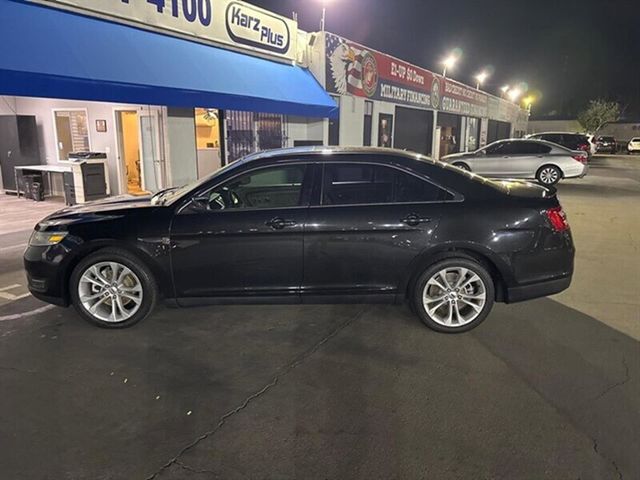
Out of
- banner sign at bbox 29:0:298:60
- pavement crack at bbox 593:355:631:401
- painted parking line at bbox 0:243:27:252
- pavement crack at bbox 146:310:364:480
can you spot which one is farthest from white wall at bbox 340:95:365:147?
pavement crack at bbox 593:355:631:401

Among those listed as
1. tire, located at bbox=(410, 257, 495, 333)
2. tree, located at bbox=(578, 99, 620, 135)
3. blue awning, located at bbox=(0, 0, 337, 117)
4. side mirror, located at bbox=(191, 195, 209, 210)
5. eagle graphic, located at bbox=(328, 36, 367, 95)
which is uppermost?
tree, located at bbox=(578, 99, 620, 135)

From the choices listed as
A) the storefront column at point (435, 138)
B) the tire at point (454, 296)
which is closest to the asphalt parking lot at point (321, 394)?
the tire at point (454, 296)

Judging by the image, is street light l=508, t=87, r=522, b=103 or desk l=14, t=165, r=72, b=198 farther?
street light l=508, t=87, r=522, b=103

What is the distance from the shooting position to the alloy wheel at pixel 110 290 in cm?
435

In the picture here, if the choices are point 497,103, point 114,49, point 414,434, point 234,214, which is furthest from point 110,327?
point 497,103

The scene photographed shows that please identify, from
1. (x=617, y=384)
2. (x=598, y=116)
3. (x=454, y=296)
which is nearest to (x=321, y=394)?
(x=454, y=296)

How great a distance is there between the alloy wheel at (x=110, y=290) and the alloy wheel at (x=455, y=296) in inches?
104

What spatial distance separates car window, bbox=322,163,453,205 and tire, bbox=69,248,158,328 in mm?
1794

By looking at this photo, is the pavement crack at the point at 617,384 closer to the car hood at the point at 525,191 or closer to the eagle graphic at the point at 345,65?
the car hood at the point at 525,191

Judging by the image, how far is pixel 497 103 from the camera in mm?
34812

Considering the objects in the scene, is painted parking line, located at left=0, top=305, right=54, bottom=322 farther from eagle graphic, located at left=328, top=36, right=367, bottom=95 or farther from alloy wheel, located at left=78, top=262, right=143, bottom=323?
eagle graphic, located at left=328, top=36, right=367, bottom=95

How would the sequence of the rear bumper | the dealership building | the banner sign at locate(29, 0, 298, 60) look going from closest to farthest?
the rear bumper → the dealership building → the banner sign at locate(29, 0, 298, 60)

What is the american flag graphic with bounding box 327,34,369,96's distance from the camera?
43.2ft

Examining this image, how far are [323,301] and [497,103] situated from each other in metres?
34.6
